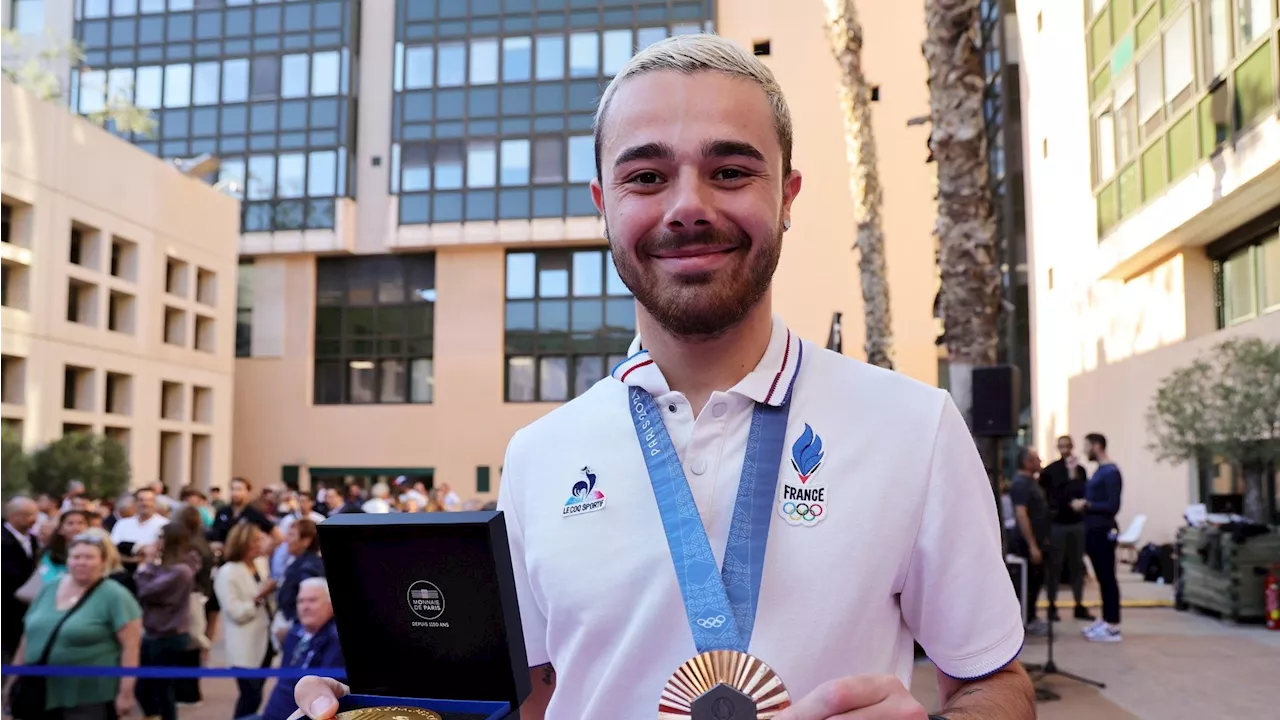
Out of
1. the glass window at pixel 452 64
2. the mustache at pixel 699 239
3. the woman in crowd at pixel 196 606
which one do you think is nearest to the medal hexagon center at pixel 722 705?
the mustache at pixel 699 239

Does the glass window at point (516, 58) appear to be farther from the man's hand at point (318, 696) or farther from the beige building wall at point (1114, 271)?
the man's hand at point (318, 696)

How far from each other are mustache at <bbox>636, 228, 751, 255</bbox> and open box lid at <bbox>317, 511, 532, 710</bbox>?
49 centimetres

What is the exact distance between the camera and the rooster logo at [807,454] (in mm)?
1618

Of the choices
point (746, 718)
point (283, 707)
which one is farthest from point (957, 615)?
point (283, 707)

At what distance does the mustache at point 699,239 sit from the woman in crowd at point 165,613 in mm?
8192

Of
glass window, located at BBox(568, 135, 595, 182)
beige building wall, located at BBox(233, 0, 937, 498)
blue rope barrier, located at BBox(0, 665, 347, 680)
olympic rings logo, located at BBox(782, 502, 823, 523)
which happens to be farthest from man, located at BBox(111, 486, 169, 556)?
glass window, located at BBox(568, 135, 595, 182)

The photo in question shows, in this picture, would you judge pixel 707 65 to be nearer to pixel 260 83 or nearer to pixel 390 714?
pixel 390 714

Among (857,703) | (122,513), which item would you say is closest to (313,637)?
(857,703)

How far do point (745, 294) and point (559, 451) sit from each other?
0.41 meters

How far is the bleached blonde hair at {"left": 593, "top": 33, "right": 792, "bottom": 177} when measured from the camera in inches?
65.7

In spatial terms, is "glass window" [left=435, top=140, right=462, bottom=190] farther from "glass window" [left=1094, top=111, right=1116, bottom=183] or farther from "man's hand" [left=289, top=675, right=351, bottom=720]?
"man's hand" [left=289, top=675, right=351, bottom=720]

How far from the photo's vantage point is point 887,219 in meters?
35.1

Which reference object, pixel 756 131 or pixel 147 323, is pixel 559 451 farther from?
pixel 147 323

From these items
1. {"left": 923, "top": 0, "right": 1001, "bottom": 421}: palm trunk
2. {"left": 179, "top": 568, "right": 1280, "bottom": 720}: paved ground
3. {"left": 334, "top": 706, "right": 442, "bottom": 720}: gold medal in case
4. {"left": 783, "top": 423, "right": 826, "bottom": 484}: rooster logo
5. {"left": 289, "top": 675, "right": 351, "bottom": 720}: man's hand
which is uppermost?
{"left": 923, "top": 0, "right": 1001, "bottom": 421}: palm trunk
